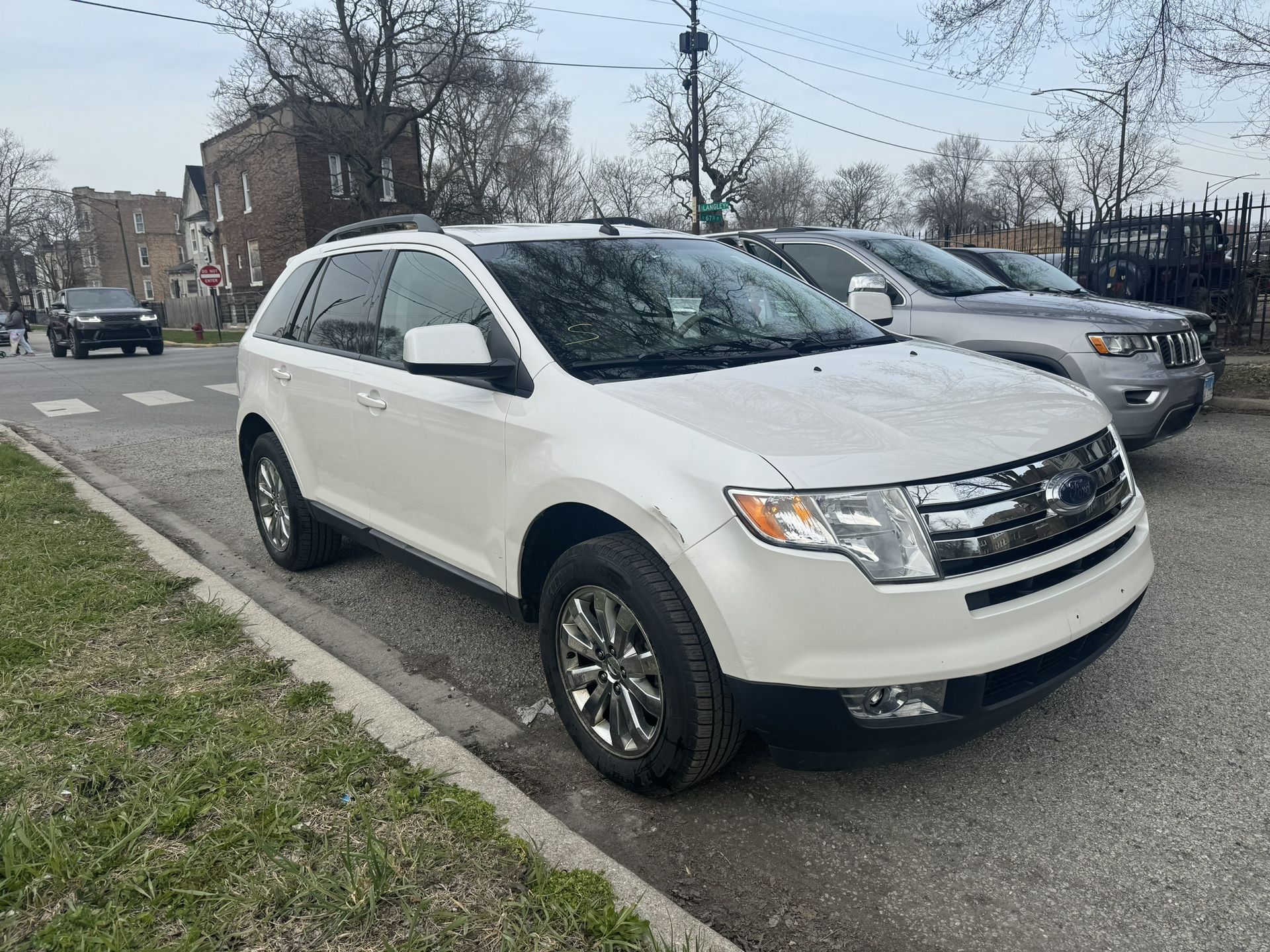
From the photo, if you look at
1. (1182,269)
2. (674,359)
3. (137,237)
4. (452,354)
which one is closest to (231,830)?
(452,354)

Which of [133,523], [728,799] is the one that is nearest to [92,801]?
[728,799]

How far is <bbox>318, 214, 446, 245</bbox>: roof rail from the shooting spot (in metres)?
4.12

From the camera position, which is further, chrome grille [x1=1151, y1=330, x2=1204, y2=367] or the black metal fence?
the black metal fence

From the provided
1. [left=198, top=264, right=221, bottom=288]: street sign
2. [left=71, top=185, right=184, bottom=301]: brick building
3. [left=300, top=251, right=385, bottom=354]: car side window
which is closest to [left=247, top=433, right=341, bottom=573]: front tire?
[left=300, top=251, right=385, bottom=354]: car side window

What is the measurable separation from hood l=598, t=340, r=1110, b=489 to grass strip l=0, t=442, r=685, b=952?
3.97 feet

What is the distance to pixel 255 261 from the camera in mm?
43469

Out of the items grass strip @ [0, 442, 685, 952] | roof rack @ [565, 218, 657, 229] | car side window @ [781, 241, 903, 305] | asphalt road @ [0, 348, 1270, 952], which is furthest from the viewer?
car side window @ [781, 241, 903, 305]

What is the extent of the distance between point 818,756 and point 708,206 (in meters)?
20.5

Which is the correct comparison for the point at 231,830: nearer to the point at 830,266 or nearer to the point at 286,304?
the point at 286,304

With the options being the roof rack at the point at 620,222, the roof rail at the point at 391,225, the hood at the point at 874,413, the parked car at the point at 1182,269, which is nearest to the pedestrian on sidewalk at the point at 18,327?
the roof rail at the point at 391,225

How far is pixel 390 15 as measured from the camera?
29.2 meters

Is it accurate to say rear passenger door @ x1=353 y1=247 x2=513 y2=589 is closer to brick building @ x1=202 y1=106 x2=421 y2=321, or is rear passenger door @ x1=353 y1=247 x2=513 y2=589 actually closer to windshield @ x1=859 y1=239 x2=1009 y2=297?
windshield @ x1=859 y1=239 x2=1009 y2=297

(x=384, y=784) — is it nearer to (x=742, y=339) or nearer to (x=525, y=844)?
(x=525, y=844)

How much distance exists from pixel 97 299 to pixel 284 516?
24.2 metres
